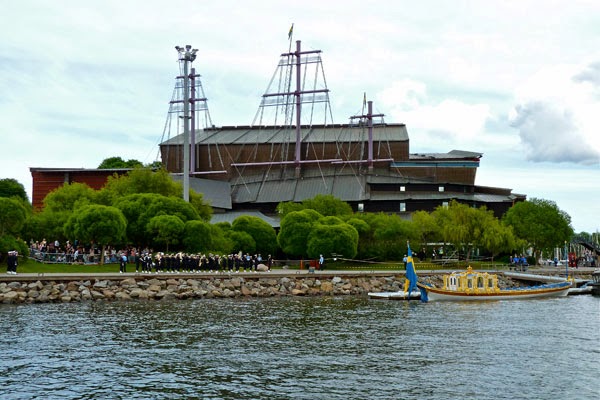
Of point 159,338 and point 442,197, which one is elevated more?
point 442,197

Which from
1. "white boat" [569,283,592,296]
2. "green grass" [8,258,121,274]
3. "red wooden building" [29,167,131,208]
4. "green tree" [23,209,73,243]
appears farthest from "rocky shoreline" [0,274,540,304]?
Answer: "red wooden building" [29,167,131,208]

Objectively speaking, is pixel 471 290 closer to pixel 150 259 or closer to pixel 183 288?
pixel 183 288

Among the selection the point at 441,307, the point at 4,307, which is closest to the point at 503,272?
the point at 441,307

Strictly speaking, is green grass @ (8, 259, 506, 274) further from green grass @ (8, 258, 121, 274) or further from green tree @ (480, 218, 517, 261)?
green tree @ (480, 218, 517, 261)

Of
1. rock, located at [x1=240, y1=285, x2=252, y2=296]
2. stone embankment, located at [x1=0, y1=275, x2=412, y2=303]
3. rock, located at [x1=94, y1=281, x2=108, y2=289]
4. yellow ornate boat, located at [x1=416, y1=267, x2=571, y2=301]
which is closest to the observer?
stone embankment, located at [x1=0, y1=275, x2=412, y2=303]

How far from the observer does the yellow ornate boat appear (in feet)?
206

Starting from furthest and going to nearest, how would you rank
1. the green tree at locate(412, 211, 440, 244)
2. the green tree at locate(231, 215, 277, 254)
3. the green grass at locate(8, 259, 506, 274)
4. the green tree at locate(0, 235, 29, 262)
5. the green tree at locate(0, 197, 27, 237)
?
1. the green tree at locate(412, 211, 440, 244)
2. the green tree at locate(231, 215, 277, 254)
3. the green grass at locate(8, 259, 506, 274)
4. the green tree at locate(0, 197, 27, 237)
5. the green tree at locate(0, 235, 29, 262)

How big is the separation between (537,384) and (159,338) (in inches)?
732

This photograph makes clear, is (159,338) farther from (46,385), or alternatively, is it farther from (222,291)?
(222,291)

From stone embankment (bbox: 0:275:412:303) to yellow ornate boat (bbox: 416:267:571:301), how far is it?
823cm

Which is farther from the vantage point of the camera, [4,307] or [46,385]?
[4,307]

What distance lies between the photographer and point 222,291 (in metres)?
63.6

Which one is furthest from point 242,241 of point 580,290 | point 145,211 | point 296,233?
point 580,290

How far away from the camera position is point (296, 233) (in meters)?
86.4
